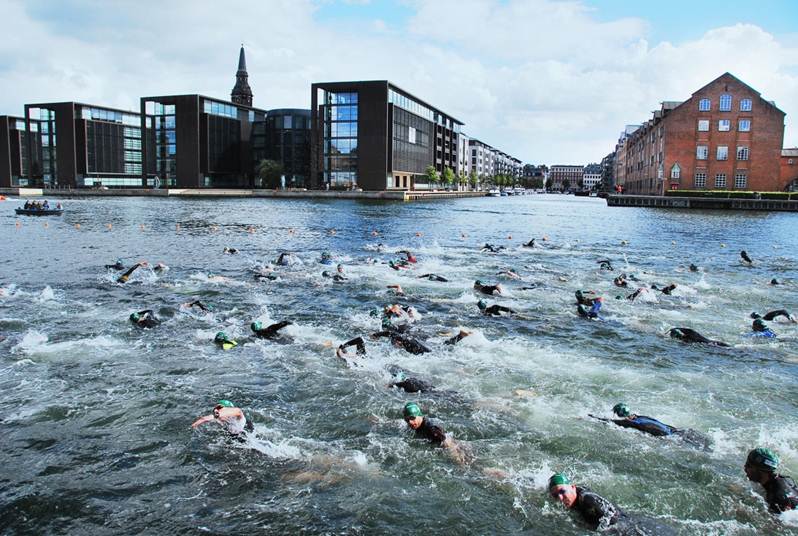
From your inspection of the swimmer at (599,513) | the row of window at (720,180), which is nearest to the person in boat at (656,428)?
the swimmer at (599,513)

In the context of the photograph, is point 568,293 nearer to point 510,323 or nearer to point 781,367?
point 510,323

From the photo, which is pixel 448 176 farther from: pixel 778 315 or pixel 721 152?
pixel 778 315

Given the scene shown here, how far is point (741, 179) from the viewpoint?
9381 centimetres

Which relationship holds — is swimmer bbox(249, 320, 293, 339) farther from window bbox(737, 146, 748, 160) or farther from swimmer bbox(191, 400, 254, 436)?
window bbox(737, 146, 748, 160)

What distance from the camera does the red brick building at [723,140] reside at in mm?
90688

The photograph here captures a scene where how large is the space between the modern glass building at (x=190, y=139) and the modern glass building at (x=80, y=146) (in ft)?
38.2

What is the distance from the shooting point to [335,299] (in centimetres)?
2300

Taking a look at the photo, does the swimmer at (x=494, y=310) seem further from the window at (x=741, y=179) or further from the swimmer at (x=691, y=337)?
the window at (x=741, y=179)

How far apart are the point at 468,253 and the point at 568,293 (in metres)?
14.7

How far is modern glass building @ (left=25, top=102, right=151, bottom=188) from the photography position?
473ft

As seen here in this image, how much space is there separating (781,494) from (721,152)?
98.3 m

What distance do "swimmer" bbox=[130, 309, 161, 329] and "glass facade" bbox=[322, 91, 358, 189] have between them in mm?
111962

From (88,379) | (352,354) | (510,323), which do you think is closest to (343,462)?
(352,354)

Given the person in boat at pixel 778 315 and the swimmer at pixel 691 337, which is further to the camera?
the person in boat at pixel 778 315
